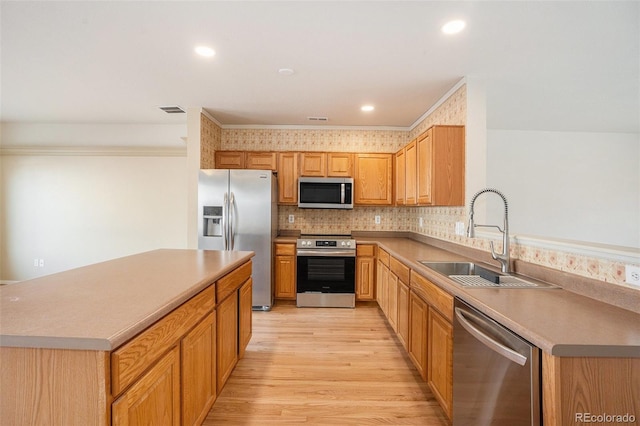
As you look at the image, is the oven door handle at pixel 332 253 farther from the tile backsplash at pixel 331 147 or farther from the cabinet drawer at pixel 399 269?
the cabinet drawer at pixel 399 269

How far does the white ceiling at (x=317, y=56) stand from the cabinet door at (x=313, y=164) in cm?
58

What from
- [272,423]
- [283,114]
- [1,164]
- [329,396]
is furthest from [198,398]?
[1,164]

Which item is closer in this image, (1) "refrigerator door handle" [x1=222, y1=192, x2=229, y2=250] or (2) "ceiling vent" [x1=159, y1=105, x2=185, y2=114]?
(1) "refrigerator door handle" [x1=222, y1=192, x2=229, y2=250]

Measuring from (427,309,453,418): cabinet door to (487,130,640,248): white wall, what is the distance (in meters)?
3.32

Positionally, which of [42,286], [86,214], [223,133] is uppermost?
[223,133]

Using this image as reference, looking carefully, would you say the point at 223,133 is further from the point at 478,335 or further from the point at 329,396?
the point at 478,335

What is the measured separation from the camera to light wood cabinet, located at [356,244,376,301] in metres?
3.87

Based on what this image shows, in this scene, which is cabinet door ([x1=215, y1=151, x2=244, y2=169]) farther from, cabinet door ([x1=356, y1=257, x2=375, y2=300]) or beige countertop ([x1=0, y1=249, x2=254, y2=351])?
beige countertop ([x1=0, y1=249, x2=254, y2=351])

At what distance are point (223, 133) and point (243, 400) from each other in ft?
→ 11.7

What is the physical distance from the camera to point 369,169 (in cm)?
419

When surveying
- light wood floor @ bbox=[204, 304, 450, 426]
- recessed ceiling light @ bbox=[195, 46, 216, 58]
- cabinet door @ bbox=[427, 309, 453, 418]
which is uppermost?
recessed ceiling light @ bbox=[195, 46, 216, 58]

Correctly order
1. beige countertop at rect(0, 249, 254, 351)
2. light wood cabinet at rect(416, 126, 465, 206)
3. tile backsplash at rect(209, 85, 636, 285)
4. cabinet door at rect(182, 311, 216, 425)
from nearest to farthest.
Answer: beige countertop at rect(0, 249, 254, 351) < cabinet door at rect(182, 311, 216, 425) < light wood cabinet at rect(416, 126, 465, 206) < tile backsplash at rect(209, 85, 636, 285)

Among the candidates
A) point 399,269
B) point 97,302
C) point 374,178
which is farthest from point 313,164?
A: point 97,302

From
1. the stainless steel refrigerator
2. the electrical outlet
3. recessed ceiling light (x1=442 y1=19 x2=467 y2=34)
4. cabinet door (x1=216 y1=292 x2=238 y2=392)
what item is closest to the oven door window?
the stainless steel refrigerator
